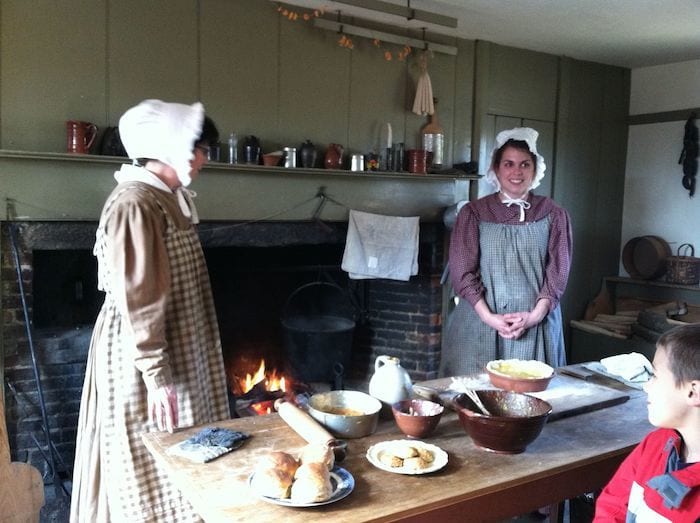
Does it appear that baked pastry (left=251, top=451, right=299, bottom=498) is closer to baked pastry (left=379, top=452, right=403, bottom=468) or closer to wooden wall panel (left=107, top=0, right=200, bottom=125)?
baked pastry (left=379, top=452, right=403, bottom=468)

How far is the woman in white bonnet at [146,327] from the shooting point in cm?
171

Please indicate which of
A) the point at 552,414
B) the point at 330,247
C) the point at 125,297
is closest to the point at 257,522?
the point at 125,297

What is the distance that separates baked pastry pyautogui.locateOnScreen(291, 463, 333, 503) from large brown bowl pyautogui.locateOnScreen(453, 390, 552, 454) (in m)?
0.39

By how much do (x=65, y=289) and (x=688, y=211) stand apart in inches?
155

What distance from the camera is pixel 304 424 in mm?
1514

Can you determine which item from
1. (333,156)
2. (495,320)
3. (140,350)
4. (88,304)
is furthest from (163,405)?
(333,156)

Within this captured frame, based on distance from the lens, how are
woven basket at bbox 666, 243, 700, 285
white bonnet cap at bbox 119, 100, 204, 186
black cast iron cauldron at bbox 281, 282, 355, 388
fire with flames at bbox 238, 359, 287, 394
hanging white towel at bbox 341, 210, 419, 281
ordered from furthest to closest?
woven basket at bbox 666, 243, 700, 285 → fire with flames at bbox 238, 359, 287, 394 → black cast iron cauldron at bbox 281, 282, 355, 388 → hanging white towel at bbox 341, 210, 419, 281 → white bonnet cap at bbox 119, 100, 204, 186

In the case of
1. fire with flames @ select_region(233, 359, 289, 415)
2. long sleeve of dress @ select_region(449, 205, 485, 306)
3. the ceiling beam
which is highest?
the ceiling beam

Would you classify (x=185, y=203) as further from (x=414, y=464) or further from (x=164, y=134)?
(x=414, y=464)

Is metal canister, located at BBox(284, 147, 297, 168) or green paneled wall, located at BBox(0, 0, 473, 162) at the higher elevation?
green paneled wall, located at BBox(0, 0, 473, 162)

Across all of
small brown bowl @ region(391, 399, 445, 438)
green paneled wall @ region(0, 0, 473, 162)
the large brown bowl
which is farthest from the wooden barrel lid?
small brown bowl @ region(391, 399, 445, 438)

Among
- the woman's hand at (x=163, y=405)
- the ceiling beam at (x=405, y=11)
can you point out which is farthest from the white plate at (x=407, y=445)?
the ceiling beam at (x=405, y=11)

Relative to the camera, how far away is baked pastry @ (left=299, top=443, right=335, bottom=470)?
1300 millimetres

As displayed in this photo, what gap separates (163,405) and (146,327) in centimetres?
21
